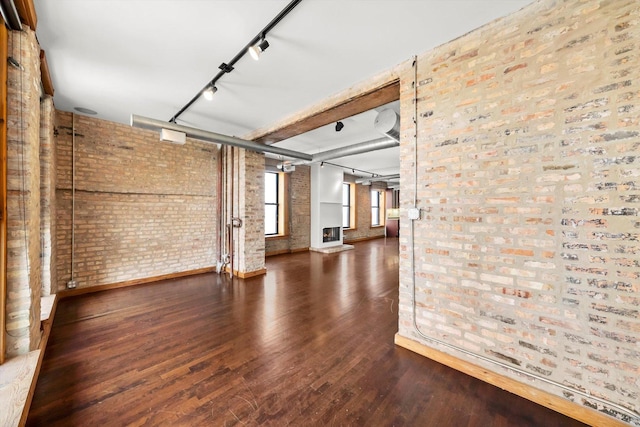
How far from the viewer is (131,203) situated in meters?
4.62

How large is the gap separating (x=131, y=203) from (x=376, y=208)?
10.3 meters

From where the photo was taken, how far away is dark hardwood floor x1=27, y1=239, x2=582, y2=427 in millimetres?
1709

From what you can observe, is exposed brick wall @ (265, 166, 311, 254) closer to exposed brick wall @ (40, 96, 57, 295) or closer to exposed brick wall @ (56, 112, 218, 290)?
exposed brick wall @ (56, 112, 218, 290)

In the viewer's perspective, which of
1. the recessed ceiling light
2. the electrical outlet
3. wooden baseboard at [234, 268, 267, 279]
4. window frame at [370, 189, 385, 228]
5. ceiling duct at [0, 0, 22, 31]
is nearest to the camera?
ceiling duct at [0, 0, 22, 31]

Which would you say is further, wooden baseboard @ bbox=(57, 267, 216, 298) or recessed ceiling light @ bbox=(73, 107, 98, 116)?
wooden baseboard @ bbox=(57, 267, 216, 298)

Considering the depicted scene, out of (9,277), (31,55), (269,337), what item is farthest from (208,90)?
(269,337)

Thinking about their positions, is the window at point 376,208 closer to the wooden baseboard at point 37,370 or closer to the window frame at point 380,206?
the window frame at point 380,206

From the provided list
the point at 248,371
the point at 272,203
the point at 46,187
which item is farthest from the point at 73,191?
the point at 272,203

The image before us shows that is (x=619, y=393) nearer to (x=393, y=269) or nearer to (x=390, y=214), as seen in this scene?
(x=393, y=269)

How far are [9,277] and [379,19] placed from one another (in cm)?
368

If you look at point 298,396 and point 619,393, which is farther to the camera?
point 298,396

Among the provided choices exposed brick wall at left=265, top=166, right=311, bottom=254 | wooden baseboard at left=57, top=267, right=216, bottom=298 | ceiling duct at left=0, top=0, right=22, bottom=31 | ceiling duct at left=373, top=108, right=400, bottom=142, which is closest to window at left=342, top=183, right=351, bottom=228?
exposed brick wall at left=265, top=166, right=311, bottom=254

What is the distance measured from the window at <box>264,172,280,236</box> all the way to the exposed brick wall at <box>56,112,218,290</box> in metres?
2.28

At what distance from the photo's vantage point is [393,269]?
19.6 ft
